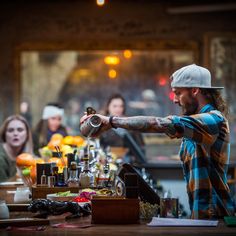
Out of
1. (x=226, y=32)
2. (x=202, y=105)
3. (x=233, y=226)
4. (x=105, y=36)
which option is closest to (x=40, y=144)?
(x=105, y=36)

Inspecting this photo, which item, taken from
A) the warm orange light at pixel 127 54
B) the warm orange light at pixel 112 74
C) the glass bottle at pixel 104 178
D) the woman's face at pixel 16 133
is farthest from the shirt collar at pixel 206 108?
the warm orange light at pixel 112 74

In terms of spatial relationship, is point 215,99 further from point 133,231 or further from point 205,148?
point 133,231

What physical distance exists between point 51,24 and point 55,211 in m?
7.48

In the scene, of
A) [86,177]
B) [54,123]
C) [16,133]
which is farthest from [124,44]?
[86,177]

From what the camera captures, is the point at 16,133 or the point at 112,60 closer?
the point at 16,133

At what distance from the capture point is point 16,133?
8898 mm

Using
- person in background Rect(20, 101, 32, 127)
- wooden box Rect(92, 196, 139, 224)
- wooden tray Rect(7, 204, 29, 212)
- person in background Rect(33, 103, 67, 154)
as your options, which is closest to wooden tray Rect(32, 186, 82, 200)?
wooden tray Rect(7, 204, 29, 212)

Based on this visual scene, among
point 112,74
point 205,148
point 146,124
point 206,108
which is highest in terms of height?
point 112,74

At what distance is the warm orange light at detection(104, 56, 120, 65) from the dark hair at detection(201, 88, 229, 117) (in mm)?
7114

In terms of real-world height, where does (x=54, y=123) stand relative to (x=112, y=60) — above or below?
below

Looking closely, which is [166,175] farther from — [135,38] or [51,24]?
[51,24]

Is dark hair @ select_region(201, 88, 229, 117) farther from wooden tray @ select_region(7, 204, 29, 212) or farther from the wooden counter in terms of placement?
wooden tray @ select_region(7, 204, 29, 212)

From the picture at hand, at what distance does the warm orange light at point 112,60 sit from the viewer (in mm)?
12047

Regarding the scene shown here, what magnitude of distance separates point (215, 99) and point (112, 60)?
7.22m
